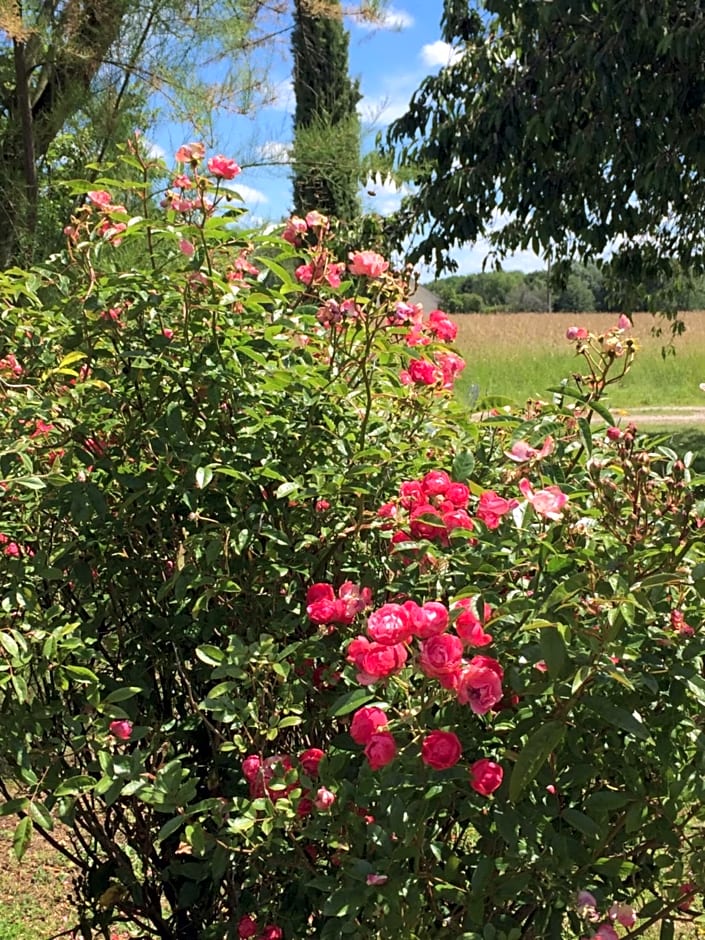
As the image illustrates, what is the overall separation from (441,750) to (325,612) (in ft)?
0.79

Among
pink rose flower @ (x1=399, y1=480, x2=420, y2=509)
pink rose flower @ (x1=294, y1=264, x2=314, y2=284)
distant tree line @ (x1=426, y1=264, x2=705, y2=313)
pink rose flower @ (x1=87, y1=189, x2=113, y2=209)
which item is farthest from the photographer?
distant tree line @ (x1=426, y1=264, x2=705, y2=313)

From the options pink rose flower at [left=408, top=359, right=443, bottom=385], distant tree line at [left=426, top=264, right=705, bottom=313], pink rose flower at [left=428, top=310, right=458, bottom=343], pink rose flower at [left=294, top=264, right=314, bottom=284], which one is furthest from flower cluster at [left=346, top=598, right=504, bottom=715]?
distant tree line at [left=426, top=264, right=705, bottom=313]

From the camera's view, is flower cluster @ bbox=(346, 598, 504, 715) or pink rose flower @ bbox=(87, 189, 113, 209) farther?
pink rose flower @ bbox=(87, 189, 113, 209)

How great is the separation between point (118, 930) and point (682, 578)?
1.73 metres

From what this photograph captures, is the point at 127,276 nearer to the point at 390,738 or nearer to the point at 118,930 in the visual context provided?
the point at 390,738

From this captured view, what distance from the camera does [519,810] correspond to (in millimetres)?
946

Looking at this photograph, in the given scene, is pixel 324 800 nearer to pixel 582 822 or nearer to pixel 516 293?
pixel 582 822

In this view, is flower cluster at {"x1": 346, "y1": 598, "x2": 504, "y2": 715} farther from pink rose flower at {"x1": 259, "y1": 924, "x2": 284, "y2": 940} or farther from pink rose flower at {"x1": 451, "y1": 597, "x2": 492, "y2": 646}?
pink rose flower at {"x1": 259, "y1": 924, "x2": 284, "y2": 940}

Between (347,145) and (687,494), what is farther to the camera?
(347,145)

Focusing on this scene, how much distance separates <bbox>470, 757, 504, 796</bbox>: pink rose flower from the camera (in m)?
0.91

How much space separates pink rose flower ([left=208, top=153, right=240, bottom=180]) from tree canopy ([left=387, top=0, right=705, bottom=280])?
372cm

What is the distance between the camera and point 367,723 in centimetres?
92

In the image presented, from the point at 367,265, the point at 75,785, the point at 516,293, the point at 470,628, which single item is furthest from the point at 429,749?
the point at 516,293

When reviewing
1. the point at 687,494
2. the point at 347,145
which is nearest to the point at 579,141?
the point at 347,145
